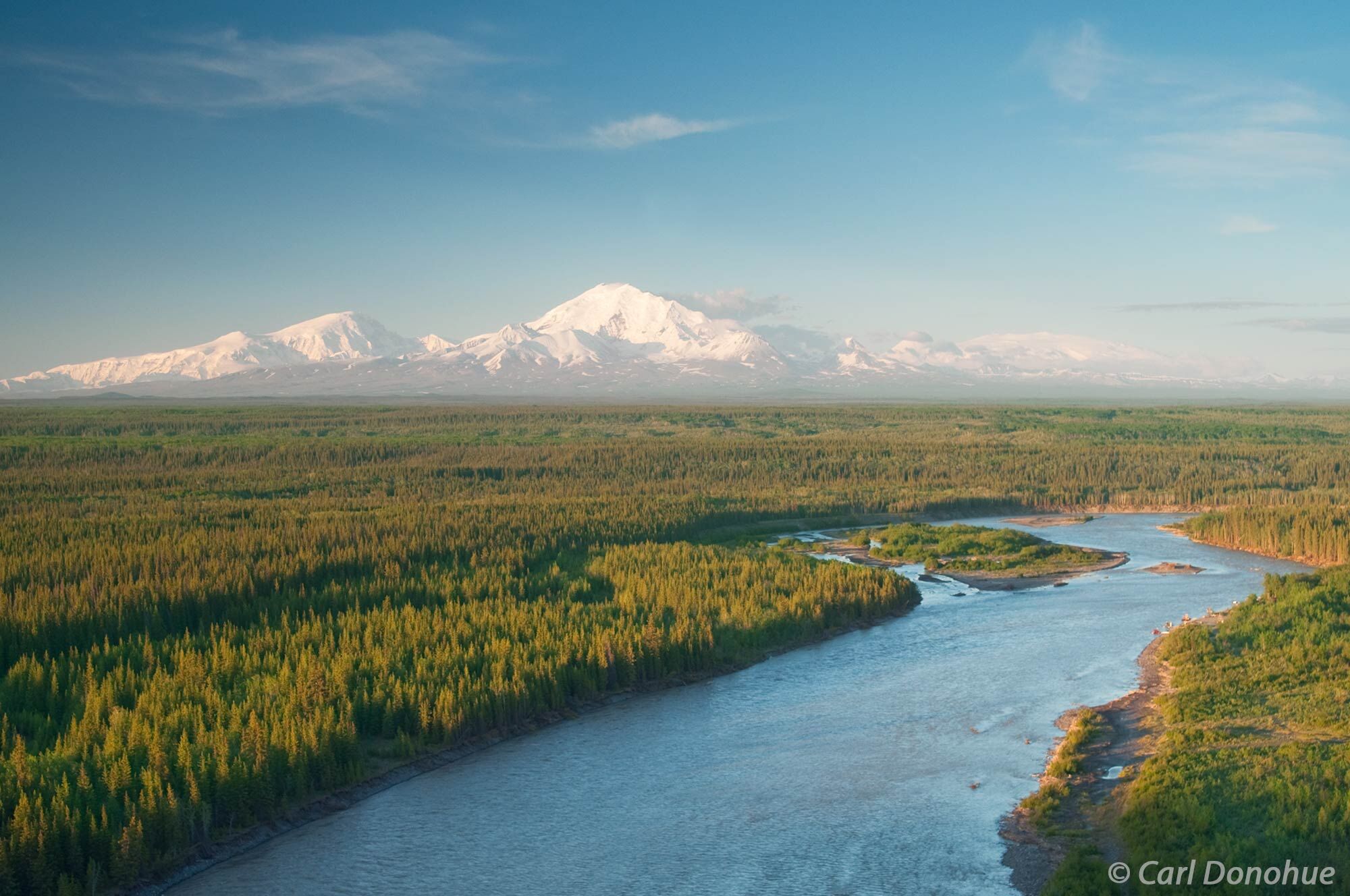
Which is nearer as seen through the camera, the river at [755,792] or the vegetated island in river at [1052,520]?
the river at [755,792]

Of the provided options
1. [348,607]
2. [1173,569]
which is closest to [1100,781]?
[348,607]

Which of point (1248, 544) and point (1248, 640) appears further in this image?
point (1248, 544)

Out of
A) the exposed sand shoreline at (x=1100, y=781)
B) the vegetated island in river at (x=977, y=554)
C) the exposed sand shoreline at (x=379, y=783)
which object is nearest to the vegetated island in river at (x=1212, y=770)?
the exposed sand shoreline at (x=1100, y=781)

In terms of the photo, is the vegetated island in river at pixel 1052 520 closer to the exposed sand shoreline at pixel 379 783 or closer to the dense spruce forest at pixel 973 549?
the dense spruce forest at pixel 973 549

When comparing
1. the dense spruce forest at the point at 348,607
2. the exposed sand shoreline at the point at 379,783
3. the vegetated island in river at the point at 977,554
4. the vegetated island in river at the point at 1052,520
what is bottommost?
the exposed sand shoreline at the point at 379,783

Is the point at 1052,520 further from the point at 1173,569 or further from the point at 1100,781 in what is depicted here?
the point at 1100,781

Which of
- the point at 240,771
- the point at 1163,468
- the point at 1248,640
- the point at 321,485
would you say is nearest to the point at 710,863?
the point at 240,771

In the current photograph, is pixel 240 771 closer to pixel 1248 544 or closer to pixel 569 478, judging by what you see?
pixel 1248 544
